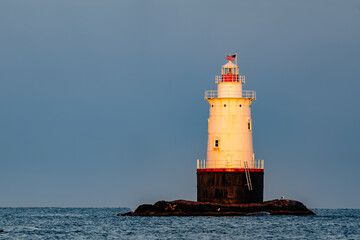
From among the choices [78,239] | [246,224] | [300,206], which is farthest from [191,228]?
[300,206]

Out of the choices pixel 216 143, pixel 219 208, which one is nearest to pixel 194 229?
pixel 219 208

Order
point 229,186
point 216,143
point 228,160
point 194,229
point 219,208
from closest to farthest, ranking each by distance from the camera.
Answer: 1. point 194,229
2. point 219,208
3. point 229,186
4. point 228,160
5. point 216,143

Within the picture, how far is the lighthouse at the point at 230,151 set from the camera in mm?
76750

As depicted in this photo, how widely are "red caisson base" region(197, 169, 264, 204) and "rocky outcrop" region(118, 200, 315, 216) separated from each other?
74cm

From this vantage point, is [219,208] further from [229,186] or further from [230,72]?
[230,72]

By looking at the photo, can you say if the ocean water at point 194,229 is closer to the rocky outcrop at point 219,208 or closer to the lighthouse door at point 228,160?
the rocky outcrop at point 219,208

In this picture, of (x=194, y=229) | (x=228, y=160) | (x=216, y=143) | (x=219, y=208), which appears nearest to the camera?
(x=194, y=229)

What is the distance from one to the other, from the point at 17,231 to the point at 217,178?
51.8 feet

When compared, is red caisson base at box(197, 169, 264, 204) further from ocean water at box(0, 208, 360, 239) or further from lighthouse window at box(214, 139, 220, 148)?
lighthouse window at box(214, 139, 220, 148)

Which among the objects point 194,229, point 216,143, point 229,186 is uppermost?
point 216,143

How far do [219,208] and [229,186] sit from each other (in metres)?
1.92

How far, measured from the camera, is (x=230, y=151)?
7750 cm

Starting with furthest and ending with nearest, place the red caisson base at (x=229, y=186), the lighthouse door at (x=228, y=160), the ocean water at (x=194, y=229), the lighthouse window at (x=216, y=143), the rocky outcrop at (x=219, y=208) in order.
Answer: the lighthouse window at (x=216, y=143) < the lighthouse door at (x=228, y=160) < the red caisson base at (x=229, y=186) < the rocky outcrop at (x=219, y=208) < the ocean water at (x=194, y=229)

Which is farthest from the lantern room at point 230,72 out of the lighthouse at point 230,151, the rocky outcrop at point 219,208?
the rocky outcrop at point 219,208
